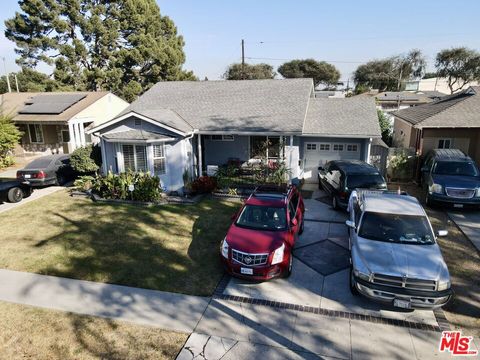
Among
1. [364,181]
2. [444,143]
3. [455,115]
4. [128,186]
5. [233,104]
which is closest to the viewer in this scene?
[364,181]

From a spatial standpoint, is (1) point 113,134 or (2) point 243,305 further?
(1) point 113,134

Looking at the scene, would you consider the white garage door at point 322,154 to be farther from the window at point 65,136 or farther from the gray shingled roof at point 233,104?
the window at point 65,136

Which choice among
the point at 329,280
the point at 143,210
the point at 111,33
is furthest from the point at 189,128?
the point at 111,33

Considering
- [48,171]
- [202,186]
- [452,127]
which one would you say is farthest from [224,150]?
[452,127]

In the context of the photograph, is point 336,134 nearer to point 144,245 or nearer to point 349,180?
point 349,180

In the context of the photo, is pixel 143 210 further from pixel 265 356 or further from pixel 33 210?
pixel 265 356

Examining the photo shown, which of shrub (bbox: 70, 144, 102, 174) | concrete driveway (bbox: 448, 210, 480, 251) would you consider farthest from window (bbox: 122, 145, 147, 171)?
concrete driveway (bbox: 448, 210, 480, 251)
